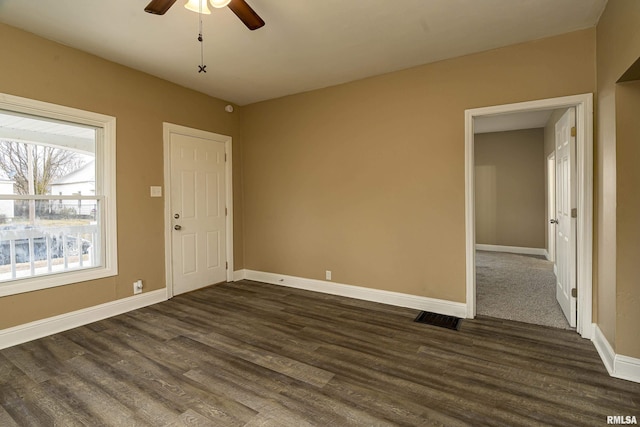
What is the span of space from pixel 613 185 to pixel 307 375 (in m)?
2.58

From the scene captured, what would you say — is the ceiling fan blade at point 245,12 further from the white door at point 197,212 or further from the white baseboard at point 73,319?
the white baseboard at point 73,319

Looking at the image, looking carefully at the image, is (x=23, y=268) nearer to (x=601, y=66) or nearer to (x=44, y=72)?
(x=44, y=72)

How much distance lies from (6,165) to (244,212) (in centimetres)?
278

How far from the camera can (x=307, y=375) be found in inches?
88.4

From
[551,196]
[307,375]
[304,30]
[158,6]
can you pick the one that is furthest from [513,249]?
[158,6]

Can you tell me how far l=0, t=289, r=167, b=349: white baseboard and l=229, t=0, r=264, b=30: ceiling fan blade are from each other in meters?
3.17

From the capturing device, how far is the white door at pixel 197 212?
162 inches

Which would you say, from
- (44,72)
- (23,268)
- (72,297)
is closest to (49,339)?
(72,297)

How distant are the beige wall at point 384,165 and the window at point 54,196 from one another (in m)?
2.00

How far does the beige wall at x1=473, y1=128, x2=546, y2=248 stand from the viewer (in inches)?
268

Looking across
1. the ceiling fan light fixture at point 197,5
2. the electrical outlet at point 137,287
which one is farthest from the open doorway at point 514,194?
the ceiling fan light fixture at point 197,5

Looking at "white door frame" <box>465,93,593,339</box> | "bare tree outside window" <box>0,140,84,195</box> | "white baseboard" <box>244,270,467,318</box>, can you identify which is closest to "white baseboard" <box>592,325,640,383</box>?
"white door frame" <box>465,93,593,339</box>

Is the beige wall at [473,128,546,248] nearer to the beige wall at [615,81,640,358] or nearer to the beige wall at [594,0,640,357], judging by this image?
the beige wall at [594,0,640,357]

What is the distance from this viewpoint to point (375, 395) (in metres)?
2.00
